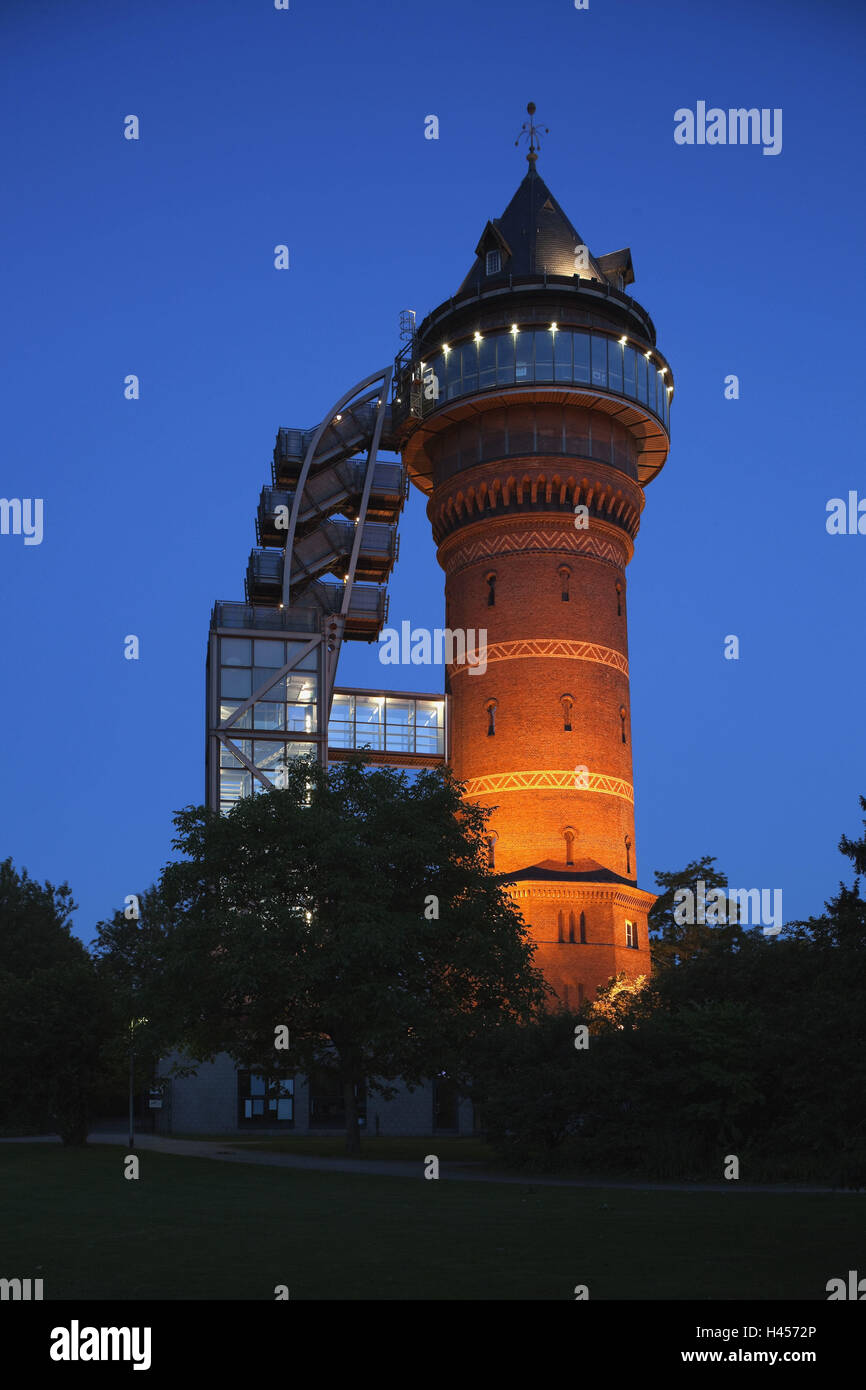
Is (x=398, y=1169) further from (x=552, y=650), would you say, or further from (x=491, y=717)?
(x=552, y=650)

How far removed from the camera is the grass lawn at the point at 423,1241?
13273 millimetres

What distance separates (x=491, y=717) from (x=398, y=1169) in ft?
104

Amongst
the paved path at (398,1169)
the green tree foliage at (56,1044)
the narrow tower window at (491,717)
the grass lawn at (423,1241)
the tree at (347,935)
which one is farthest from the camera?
the narrow tower window at (491,717)

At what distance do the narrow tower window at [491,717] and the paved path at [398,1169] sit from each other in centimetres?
1998

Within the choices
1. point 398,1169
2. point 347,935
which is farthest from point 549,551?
point 398,1169

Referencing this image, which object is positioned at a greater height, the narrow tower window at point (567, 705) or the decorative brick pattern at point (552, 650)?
the decorative brick pattern at point (552, 650)

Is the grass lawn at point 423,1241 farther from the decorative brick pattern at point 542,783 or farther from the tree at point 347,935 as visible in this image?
Answer: the decorative brick pattern at point 542,783

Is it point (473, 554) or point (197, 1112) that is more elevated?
point (473, 554)

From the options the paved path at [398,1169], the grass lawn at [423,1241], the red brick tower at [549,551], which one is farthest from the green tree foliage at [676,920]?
the grass lawn at [423,1241]

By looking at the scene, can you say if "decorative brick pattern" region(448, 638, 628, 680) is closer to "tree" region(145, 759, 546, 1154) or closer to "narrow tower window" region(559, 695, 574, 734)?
"narrow tower window" region(559, 695, 574, 734)

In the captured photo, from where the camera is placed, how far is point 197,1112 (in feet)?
187
